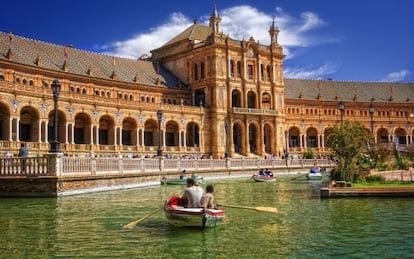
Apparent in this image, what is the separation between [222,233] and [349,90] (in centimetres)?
8533

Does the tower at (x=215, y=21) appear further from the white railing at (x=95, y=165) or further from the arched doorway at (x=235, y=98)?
the white railing at (x=95, y=165)

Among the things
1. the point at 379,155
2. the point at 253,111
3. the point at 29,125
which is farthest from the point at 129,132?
the point at 379,155

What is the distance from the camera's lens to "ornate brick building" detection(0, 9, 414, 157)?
51656mm

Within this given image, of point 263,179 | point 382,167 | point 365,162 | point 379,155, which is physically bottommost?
point 263,179

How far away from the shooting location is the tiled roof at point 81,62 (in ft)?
182

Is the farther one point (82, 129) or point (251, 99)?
point (251, 99)

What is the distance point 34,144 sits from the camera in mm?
47094

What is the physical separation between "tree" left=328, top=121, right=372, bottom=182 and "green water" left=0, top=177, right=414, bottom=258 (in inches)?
321

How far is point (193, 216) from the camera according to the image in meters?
14.6

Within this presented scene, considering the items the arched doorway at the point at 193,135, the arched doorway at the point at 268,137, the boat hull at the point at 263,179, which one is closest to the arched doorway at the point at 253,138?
the arched doorway at the point at 268,137

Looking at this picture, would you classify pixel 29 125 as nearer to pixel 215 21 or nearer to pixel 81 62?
pixel 81 62

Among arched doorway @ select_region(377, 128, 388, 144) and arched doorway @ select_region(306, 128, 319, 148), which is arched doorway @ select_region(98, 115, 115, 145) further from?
arched doorway @ select_region(377, 128, 388, 144)

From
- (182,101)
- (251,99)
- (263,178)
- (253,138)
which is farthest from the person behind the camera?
(251,99)

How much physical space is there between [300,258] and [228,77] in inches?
2409
